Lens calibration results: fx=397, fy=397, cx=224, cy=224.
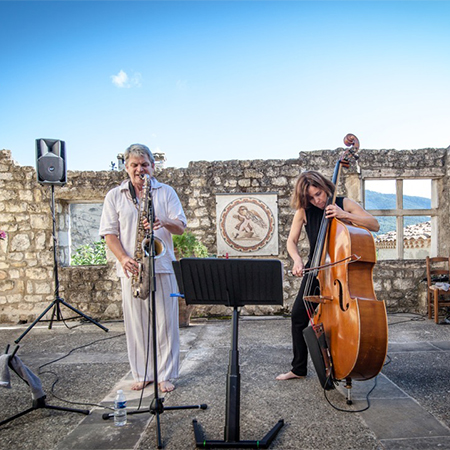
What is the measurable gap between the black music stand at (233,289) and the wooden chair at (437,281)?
12.5 ft

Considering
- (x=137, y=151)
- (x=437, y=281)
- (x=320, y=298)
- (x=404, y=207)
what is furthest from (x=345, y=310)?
(x=404, y=207)

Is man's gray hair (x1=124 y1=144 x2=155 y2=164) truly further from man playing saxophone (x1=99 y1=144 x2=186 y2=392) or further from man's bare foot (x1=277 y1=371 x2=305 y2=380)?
man's bare foot (x1=277 y1=371 x2=305 y2=380)

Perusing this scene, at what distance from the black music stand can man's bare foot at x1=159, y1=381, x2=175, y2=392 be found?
2.26 ft

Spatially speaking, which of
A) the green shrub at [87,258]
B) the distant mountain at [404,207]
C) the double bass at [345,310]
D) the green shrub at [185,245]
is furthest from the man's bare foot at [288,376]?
the green shrub at [87,258]

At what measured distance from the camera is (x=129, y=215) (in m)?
2.83

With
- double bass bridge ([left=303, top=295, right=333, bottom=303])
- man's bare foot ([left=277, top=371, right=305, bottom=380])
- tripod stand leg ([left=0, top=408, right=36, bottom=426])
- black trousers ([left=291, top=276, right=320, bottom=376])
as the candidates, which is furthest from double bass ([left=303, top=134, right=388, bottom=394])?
tripod stand leg ([left=0, top=408, right=36, bottom=426])

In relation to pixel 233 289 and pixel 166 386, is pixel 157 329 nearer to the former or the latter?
pixel 166 386

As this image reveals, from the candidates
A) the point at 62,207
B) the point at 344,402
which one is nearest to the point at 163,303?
the point at 344,402

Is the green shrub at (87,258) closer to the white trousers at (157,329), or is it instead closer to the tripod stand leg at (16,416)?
the white trousers at (157,329)

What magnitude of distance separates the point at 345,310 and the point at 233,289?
72cm

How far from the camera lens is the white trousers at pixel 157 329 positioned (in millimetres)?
2814

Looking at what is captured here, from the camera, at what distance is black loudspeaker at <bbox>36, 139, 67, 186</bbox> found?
516 cm

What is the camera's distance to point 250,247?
5789mm

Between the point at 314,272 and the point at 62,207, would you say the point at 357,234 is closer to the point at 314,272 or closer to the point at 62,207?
the point at 314,272
